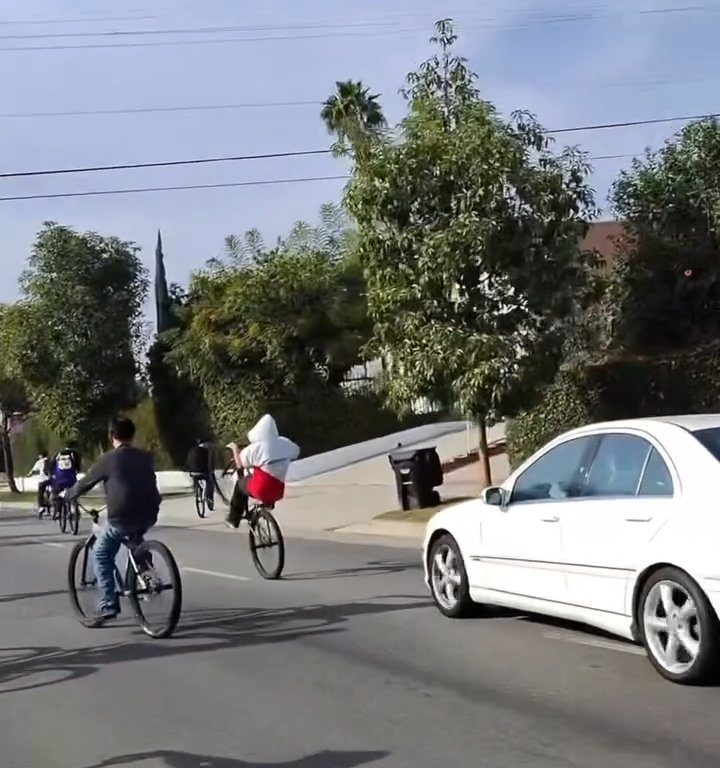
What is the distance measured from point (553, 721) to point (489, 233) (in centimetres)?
1265

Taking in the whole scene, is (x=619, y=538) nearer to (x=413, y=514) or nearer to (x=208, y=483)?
(x=413, y=514)

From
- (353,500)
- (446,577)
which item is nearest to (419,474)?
(353,500)

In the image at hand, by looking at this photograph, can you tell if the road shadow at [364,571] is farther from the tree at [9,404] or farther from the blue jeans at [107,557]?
the tree at [9,404]

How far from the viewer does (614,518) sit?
809 centimetres

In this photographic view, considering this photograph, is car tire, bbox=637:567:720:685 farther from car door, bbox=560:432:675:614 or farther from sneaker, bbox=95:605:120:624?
sneaker, bbox=95:605:120:624

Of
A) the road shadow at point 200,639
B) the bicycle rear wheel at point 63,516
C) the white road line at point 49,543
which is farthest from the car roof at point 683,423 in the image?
the bicycle rear wheel at point 63,516

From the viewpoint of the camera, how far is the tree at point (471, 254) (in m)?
19.3

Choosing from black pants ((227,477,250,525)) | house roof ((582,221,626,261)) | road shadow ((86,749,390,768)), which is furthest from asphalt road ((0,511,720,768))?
house roof ((582,221,626,261))

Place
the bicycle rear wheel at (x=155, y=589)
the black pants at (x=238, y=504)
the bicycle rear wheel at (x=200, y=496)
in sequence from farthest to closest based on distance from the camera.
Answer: the bicycle rear wheel at (x=200, y=496), the black pants at (x=238, y=504), the bicycle rear wheel at (x=155, y=589)

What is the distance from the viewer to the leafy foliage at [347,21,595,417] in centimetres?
1934

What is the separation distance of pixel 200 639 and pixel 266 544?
3646 mm

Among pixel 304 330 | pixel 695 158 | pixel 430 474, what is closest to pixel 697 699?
pixel 430 474

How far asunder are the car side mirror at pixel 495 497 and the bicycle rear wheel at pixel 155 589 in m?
2.41

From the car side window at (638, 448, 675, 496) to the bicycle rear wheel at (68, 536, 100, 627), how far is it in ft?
16.0
